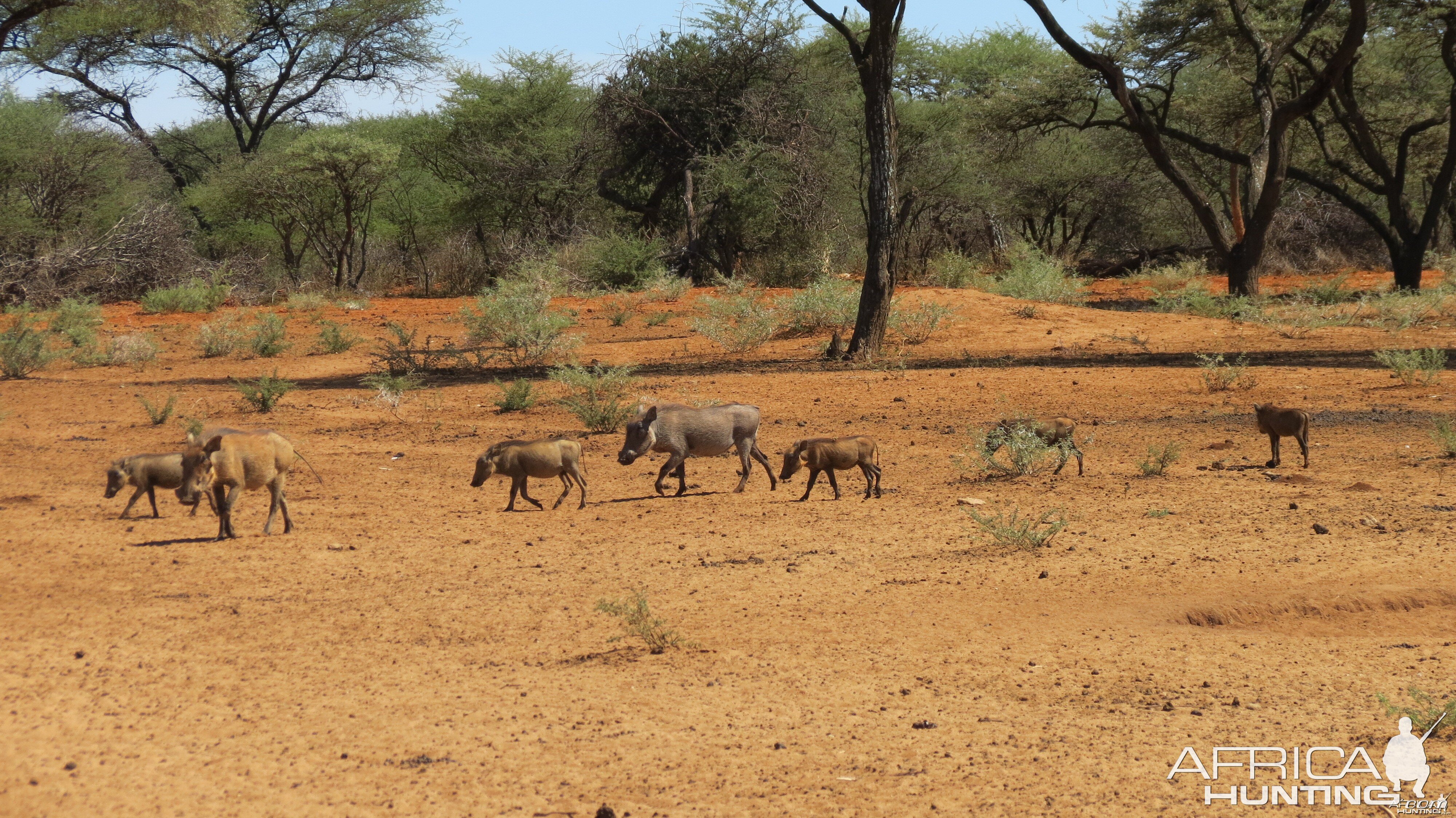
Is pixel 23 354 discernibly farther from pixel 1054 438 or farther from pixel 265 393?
pixel 1054 438

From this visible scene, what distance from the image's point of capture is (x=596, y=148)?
29.6m

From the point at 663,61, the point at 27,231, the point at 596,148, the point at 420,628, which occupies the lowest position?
the point at 420,628

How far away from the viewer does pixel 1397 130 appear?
2811 cm

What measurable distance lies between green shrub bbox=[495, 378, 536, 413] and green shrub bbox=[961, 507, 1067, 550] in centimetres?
680

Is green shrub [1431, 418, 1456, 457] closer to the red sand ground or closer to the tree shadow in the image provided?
the red sand ground

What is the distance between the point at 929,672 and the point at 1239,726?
1234 mm

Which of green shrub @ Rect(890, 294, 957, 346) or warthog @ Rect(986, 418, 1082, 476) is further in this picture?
green shrub @ Rect(890, 294, 957, 346)

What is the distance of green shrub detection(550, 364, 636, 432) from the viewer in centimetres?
1173

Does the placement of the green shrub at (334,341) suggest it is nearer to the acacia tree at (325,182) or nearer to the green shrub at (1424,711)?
Answer: the acacia tree at (325,182)

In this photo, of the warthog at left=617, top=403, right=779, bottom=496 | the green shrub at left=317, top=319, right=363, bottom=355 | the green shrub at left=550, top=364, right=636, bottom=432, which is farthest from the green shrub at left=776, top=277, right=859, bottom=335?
the warthog at left=617, top=403, right=779, bottom=496

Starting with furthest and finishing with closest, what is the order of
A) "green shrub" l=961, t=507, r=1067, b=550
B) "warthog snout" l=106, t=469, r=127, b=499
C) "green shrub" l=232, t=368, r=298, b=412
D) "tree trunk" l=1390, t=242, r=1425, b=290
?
"tree trunk" l=1390, t=242, r=1425, b=290, "green shrub" l=232, t=368, r=298, b=412, "warthog snout" l=106, t=469, r=127, b=499, "green shrub" l=961, t=507, r=1067, b=550

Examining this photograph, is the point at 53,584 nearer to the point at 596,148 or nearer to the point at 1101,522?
the point at 1101,522

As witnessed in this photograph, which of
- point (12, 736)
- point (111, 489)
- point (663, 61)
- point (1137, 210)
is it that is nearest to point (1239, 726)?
point (12, 736)

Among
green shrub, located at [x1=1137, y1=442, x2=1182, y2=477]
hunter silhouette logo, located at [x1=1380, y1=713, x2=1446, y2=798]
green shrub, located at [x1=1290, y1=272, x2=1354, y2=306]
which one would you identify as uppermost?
green shrub, located at [x1=1290, y1=272, x2=1354, y2=306]
